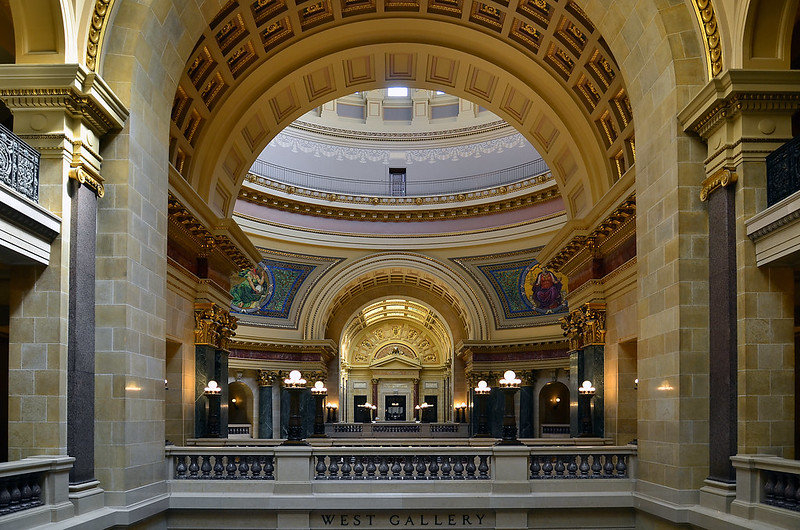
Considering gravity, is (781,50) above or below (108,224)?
above

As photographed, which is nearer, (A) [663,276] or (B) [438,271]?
(A) [663,276]

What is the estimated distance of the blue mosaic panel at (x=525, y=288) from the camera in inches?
1331

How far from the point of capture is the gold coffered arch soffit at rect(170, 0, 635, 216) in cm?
1628

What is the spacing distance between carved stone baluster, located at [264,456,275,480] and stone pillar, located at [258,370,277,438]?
22.4 metres

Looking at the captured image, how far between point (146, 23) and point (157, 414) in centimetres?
574

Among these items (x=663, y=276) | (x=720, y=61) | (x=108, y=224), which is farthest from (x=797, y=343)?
(x=108, y=224)

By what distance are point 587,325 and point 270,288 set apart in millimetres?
18624

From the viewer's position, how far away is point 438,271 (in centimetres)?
3641

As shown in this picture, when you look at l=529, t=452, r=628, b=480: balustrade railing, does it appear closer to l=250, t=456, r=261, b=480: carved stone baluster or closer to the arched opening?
l=250, t=456, r=261, b=480: carved stone baluster

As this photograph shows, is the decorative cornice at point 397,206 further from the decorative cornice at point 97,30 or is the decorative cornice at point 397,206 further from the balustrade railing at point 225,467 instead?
the decorative cornice at point 97,30

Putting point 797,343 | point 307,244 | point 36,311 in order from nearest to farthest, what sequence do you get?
point 36,311 < point 797,343 < point 307,244

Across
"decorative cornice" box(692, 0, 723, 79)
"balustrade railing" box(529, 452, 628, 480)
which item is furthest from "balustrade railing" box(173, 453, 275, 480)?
"decorative cornice" box(692, 0, 723, 79)

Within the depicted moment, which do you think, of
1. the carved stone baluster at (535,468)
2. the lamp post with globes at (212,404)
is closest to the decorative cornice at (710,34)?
the carved stone baluster at (535,468)

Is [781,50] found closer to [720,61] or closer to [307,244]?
[720,61]
